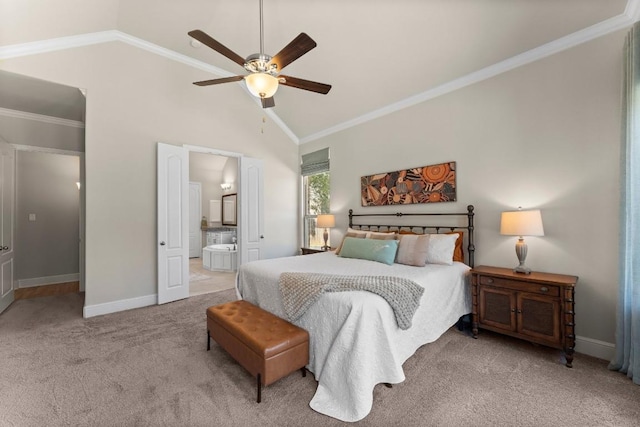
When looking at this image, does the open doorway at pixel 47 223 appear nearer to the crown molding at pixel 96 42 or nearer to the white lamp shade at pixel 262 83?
the crown molding at pixel 96 42

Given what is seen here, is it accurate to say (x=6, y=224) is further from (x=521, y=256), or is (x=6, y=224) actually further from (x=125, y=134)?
(x=521, y=256)

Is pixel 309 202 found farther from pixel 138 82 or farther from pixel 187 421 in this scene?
pixel 187 421

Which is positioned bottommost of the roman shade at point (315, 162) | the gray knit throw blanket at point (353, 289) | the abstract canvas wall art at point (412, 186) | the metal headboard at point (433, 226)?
the gray knit throw blanket at point (353, 289)

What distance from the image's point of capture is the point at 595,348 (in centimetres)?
248

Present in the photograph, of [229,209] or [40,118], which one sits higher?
[40,118]

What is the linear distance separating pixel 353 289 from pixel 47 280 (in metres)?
6.26

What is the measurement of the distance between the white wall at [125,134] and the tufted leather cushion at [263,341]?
2223mm

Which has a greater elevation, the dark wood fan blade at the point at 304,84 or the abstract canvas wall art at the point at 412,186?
the dark wood fan blade at the point at 304,84

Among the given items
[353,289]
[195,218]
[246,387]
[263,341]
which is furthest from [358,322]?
[195,218]

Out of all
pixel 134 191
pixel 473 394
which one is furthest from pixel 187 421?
pixel 134 191

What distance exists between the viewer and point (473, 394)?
6.39ft

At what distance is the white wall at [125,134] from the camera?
3502mm

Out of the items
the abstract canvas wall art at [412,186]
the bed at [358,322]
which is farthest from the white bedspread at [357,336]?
the abstract canvas wall art at [412,186]

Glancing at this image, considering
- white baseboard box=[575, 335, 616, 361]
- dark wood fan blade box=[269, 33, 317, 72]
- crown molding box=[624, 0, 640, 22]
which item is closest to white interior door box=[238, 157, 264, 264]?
dark wood fan blade box=[269, 33, 317, 72]
